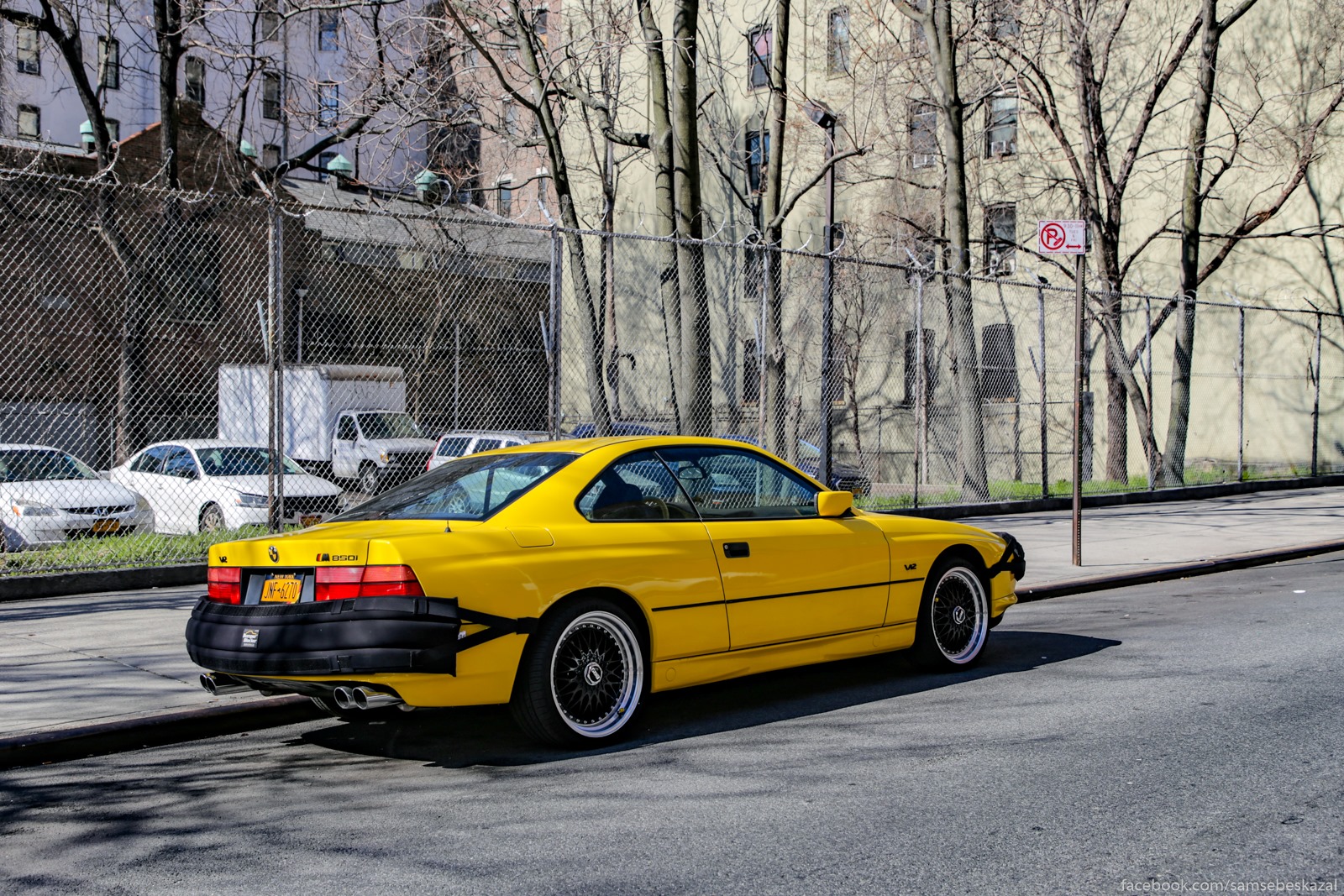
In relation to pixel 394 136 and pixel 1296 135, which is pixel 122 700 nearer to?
pixel 394 136

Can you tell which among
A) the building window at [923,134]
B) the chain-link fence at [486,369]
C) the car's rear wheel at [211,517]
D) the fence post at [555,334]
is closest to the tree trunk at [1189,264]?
the chain-link fence at [486,369]

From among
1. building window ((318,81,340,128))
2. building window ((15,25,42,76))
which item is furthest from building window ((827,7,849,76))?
building window ((15,25,42,76))

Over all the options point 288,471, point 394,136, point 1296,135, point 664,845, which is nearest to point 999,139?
point 1296,135

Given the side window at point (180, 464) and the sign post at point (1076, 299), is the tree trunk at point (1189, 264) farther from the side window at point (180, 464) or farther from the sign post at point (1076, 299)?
the side window at point (180, 464)

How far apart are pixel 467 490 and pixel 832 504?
202cm

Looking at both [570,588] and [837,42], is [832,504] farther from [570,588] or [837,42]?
[837,42]

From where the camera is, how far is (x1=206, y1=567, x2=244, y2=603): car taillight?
5672 mm

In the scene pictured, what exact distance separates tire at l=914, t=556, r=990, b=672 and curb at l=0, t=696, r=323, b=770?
11.4 feet

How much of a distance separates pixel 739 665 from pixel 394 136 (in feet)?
49.5

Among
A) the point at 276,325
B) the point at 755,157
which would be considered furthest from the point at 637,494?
the point at 755,157

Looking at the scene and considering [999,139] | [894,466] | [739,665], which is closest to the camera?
[739,665]

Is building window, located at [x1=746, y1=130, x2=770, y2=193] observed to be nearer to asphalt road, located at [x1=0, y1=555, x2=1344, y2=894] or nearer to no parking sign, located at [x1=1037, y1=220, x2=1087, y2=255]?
no parking sign, located at [x1=1037, y1=220, x2=1087, y2=255]

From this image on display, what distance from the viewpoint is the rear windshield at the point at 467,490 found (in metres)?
5.97

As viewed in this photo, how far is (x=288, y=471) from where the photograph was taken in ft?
52.0
